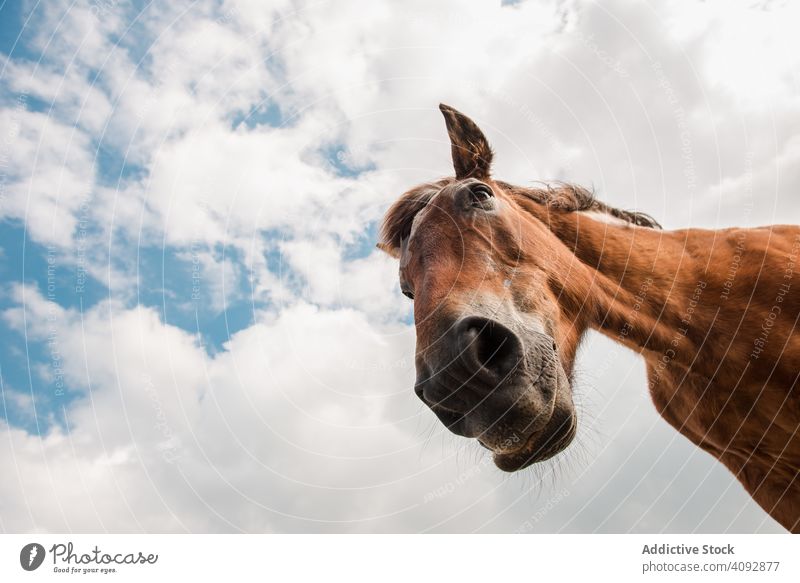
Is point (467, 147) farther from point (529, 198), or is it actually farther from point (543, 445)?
point (543, 445)

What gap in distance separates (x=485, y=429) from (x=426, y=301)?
1025 mm

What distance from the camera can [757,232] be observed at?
493 cm

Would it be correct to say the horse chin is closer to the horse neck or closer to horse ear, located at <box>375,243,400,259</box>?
the horse neck

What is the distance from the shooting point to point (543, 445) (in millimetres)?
3477

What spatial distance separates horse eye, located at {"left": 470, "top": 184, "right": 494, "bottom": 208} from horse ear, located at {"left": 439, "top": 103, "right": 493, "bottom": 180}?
48 cm

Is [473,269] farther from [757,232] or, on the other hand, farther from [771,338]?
[757,232]

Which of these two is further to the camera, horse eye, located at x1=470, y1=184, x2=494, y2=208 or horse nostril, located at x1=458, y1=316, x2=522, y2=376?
horse eye, located at x1=470, y1=184, x2=494, y2=208
